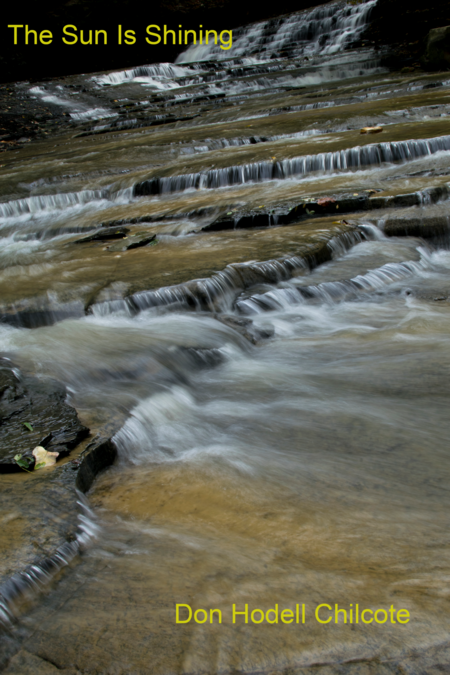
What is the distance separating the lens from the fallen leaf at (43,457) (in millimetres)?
2521

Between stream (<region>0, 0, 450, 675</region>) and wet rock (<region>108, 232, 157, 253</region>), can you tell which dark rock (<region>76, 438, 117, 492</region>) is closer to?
stream (<region>0, 0, 450, 675</region>)

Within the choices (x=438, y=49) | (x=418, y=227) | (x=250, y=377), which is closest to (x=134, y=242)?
(x=250, y=377)

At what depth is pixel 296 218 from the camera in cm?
666

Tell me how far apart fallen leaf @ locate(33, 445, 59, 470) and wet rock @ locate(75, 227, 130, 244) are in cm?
456

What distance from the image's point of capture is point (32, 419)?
9.55 feet

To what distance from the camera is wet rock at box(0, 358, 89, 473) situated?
263 cm

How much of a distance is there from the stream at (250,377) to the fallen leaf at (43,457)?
0.25 meters

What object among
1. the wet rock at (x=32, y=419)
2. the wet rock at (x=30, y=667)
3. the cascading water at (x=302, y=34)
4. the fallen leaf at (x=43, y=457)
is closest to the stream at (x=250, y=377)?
the wet rock at (x=30, y=667)

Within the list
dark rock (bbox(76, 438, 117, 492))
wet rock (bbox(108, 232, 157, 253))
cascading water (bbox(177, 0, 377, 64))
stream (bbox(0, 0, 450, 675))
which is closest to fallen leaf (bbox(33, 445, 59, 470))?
dark rock (bbox(76, 438, 117, 492))

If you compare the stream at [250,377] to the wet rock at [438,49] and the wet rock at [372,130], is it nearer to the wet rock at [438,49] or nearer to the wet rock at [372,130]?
the wet rock at [372,130]

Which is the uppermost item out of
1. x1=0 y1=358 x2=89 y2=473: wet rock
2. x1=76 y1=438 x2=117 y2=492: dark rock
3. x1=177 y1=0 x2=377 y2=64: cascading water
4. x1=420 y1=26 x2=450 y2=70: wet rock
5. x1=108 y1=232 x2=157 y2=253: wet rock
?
x1=177 y1=0 x2=377 y2=64: cascading water

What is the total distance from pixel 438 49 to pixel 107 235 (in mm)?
12486

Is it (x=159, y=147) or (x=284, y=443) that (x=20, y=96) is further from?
(x=284, y=443)

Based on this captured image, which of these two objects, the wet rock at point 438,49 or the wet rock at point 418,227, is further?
the wet rock at point 438,49
